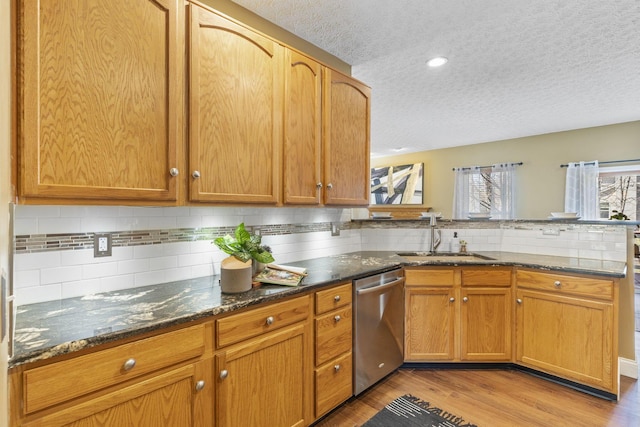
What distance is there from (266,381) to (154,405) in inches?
20.5

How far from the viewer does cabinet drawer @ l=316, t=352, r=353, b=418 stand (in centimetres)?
182

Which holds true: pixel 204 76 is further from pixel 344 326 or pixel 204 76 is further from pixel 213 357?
pixel 344 326

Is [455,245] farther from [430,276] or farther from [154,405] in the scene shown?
[154,405]

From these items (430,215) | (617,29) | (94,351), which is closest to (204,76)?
(94,351)

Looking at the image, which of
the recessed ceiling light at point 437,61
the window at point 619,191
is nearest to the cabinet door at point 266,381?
the recessed ceiling light at point 437,61

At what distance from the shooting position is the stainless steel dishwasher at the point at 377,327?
2072 mm

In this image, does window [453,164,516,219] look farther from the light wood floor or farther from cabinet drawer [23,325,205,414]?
cabinet drawer [23,325,205,414]

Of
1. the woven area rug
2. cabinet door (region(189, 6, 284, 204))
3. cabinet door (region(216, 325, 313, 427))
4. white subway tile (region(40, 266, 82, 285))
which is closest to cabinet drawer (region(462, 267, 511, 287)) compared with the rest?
the woven area rug

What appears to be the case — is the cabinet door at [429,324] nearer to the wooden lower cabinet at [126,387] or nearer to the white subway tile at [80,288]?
the wooden lower cabinet at [126,387]

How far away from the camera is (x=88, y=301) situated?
1404mm

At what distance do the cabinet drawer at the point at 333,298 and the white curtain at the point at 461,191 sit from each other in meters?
4.69

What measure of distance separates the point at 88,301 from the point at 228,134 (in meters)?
1.00

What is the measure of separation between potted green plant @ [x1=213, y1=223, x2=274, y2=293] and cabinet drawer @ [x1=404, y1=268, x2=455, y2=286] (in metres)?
1.30

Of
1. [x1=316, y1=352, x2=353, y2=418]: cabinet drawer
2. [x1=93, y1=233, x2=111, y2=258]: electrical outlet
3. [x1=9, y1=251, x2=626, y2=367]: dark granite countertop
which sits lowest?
[x1=316, y1=352, x2=353, y2=418]: cabinet drawer
